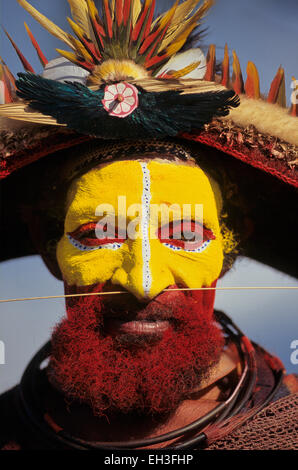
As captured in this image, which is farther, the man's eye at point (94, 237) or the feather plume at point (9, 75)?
the feather plume at point (9, 75)

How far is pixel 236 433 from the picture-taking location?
2488mm

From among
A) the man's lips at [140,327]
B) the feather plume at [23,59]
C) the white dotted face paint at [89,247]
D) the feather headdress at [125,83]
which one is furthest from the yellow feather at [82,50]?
the man's lips at [140,327]

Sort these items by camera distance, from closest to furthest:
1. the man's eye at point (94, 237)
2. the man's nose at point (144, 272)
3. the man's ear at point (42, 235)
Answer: the man's nose at point (144, 272)
the man's eye at point (94, 237)
the man's ear at point (42, 235)

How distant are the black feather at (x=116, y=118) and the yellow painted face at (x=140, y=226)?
183 millimetres

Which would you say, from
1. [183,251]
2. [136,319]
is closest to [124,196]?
[183,251]

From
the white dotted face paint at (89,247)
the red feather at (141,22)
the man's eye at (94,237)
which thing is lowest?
the white dotted face paint at (89,247)

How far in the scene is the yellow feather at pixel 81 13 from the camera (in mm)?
2598

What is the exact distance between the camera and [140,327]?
2.39 m

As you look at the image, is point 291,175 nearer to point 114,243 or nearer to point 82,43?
point 114,243

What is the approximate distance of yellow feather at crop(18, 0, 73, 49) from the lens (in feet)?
8.58

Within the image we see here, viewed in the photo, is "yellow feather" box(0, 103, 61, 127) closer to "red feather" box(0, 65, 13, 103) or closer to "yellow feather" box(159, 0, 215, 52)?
"red feather" box(0, 65, 13, 103)

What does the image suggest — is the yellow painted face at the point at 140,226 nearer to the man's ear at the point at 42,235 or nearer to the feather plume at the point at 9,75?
the man's ear at the point at 42,235

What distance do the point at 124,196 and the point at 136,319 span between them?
1.92 ft

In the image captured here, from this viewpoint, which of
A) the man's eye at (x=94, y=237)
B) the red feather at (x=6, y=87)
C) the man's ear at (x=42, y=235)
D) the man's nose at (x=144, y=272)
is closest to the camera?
the man's nose at (x=144, y=272)
